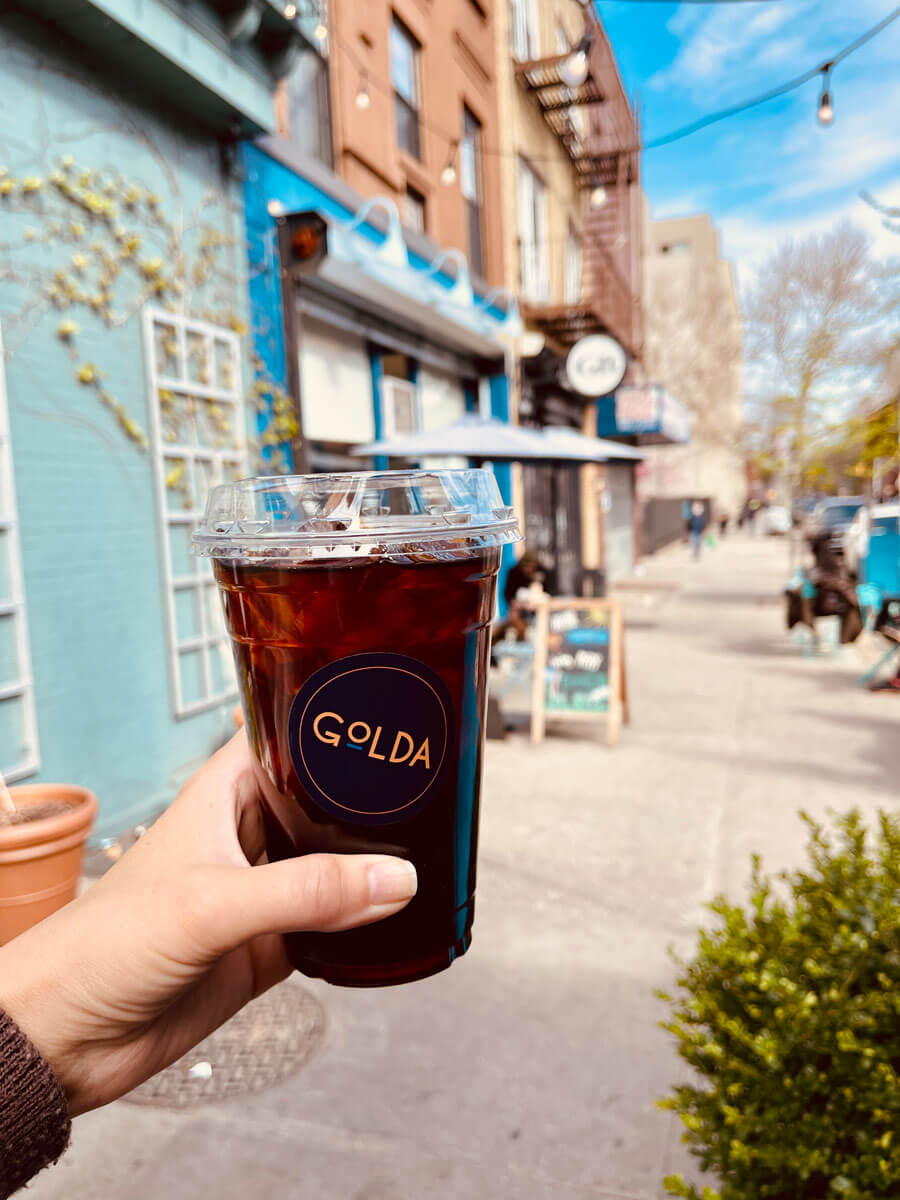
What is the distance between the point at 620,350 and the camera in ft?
42.7

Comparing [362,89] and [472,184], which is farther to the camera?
[472,184]

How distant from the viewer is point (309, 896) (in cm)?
82

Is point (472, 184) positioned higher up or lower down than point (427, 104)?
lower down

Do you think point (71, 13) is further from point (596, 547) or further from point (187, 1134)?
point (596, 547)

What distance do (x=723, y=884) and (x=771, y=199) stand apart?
360cm

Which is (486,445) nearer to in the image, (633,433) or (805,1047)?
(805,1047)

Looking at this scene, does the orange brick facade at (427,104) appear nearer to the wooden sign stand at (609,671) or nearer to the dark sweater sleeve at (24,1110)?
the wooden sign stand at (609,671)

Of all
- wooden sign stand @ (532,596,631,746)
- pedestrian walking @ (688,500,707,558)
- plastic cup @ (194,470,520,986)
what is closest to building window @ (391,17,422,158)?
wooden sign stand @ (532,596,631,746)

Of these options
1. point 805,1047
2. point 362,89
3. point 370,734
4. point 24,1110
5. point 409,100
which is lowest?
point 805,1047

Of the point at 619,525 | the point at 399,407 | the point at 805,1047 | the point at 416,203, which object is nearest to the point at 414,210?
the point at 416,203

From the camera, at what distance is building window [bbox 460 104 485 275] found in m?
11.2

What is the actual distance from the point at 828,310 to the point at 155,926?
5.90 metres

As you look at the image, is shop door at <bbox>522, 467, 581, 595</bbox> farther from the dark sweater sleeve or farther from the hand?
the dark sweater sleeve

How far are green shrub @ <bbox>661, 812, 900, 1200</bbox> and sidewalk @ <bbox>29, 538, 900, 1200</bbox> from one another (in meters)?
0.87
